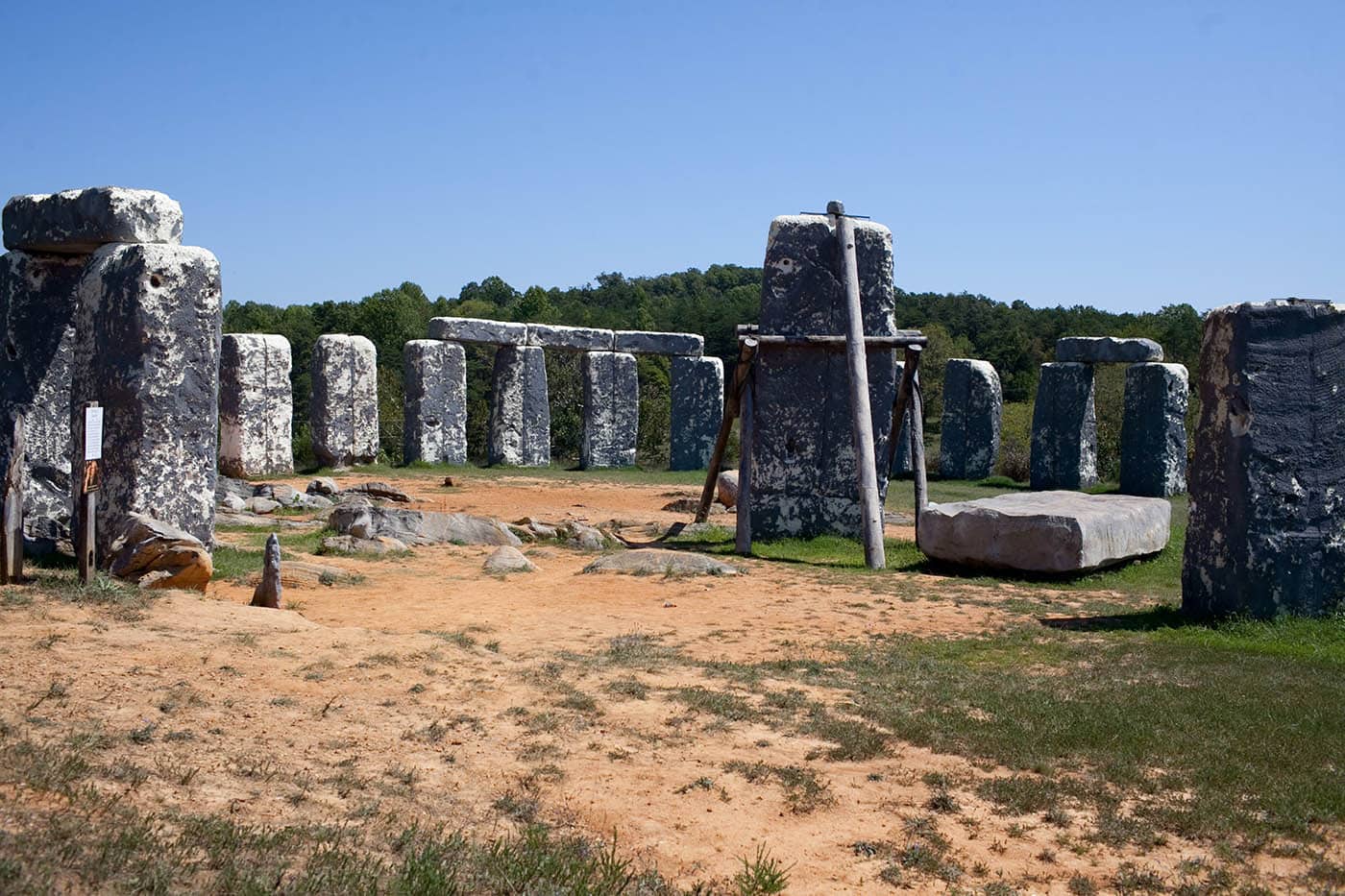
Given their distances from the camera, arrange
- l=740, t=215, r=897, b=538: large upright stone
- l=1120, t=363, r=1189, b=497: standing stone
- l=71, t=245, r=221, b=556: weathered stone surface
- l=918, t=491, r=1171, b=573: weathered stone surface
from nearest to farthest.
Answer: l=71, t=245, r=221, b=556: weathered stone surface, l=918, t=491, r=1171, b=573: weathered stone surface, l=740, t=215, r=897, b=538: large upright stone, l=1120, t=363, r=1189, b=497: standing stone

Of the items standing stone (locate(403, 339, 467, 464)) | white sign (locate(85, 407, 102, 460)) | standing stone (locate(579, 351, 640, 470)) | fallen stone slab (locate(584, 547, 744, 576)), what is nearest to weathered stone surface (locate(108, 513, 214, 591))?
white sign (locate(85, 407, 102, 460))

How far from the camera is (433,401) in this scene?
2325 cm

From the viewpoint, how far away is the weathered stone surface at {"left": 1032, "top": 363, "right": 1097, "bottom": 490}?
21.5 metres

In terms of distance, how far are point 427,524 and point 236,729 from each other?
7.39 metres

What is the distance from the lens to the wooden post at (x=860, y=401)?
38.8 feet

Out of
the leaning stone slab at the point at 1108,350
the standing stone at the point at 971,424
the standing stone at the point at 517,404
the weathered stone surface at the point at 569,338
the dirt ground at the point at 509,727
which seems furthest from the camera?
the weathered stone surface at the point at 569,338

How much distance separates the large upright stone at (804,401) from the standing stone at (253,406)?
10.2 m

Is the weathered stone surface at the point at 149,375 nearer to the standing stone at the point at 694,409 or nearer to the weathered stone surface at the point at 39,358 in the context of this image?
the weathered stone surface at the point at 39,358

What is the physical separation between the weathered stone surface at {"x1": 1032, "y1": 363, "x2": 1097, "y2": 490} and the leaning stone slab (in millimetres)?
244

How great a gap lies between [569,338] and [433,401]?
3.22 meters

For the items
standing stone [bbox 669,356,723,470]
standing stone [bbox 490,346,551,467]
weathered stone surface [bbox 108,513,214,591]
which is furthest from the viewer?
standing stone [bbox 669,356,723,470]

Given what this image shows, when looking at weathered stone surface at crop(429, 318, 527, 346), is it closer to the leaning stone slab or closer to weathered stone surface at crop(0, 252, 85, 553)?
the leaning stone slab

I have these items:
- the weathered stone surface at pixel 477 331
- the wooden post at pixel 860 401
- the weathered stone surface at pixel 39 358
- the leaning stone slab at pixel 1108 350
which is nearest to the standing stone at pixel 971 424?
the leaning stone slab at pixel 1108 350

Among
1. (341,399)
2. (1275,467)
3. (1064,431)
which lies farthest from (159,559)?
(1064,431)
